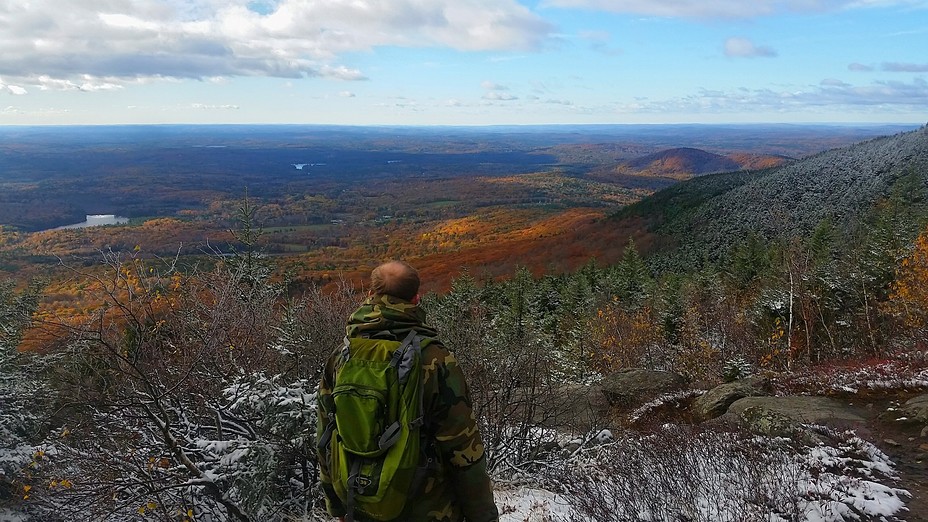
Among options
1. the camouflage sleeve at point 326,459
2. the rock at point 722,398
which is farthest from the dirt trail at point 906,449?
the camouflage sleeve at point 326,459

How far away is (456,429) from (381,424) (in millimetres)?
386

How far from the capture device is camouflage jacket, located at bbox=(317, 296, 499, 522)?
104 inches

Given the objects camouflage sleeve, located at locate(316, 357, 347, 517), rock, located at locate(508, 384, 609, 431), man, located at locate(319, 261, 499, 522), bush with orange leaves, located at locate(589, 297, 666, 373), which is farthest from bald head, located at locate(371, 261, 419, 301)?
bush with orange leaves, located at locate(589, 297, 666, 373)

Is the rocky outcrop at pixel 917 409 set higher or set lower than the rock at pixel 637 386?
higher

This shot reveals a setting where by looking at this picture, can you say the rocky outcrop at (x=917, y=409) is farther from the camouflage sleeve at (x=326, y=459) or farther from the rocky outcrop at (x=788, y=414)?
the camouflage sleeve at (x=326, y=459)

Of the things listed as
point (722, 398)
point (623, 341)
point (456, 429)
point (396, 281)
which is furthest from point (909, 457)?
point (623, 341)

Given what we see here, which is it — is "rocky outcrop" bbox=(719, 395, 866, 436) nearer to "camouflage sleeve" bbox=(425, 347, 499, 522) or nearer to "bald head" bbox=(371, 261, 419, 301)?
"camouflage sleeve" bbox=(425, 347, 499, 522)

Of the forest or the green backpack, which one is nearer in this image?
the green backpack

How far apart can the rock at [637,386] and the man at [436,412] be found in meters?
9.56

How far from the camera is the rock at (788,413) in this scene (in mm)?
6378

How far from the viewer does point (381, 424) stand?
249 centimetres

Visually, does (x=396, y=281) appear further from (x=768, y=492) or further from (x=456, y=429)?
A: (x=768, y=492)

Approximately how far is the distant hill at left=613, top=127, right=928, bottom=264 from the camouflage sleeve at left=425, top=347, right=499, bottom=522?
134 ft

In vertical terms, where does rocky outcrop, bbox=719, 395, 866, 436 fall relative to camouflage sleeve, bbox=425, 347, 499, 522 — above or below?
below
